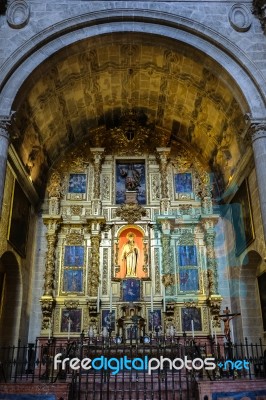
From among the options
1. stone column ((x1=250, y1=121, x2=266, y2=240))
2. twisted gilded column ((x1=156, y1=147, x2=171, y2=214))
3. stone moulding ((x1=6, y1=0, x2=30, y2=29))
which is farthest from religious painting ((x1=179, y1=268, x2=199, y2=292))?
stone moulding ((x1=6, y1=0, x2=30, y2=29))

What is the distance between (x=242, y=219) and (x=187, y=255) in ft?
10.3

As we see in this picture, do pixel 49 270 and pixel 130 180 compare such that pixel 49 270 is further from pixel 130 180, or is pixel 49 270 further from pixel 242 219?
pixel 242 219

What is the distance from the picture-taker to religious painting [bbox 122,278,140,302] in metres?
16.8

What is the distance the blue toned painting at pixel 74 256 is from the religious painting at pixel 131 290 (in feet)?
6.70

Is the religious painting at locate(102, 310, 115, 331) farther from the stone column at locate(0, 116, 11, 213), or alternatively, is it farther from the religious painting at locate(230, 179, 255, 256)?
the stone column at locate(0, 116, 11, 213)

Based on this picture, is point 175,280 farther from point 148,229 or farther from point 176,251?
point 148,229

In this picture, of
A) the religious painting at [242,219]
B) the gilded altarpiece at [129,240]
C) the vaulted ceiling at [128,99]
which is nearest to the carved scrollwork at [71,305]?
the gilded altarpiece at [129,240]

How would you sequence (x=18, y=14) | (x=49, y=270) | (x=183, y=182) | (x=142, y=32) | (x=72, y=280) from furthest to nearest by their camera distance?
(x=183, y=182), (x=72, y=280), (x=49, y=270), (x=142, y=32), (x=18, y=14)

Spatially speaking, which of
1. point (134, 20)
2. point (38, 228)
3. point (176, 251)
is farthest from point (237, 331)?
point (134, 20)

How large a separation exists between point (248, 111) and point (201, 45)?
2749mm

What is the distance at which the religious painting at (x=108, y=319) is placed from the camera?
1622 cm

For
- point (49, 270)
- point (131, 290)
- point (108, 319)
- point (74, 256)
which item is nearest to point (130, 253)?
point (131, 290)

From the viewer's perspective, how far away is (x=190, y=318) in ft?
54.1

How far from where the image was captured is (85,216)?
17891mm
